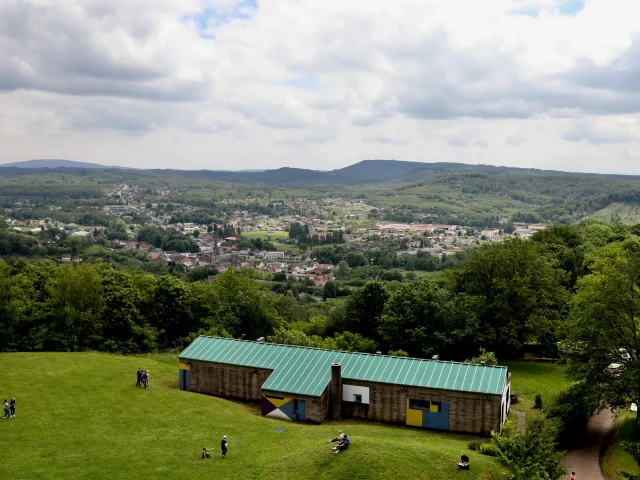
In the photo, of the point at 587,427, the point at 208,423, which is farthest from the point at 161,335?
the point at 587,427

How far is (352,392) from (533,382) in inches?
775

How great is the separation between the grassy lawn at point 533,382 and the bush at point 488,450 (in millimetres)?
9021

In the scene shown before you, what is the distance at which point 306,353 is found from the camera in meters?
38.4

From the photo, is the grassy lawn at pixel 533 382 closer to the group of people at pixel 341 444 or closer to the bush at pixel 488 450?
the bush at pixel 488 450

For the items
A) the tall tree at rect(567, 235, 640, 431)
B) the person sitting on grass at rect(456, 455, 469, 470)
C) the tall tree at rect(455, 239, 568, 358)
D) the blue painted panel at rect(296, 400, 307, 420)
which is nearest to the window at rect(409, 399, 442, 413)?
the blue painted panel at rect(296, 400, 307, 420)

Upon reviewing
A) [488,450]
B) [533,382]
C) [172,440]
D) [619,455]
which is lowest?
[533,382]

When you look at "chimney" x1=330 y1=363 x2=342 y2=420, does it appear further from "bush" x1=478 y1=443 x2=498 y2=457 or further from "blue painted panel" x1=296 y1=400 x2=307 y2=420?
"bush" x1=478 y1=443 x2=498 y2=457

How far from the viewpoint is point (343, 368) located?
36.4 metres

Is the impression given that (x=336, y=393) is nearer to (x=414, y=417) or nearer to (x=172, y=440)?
(x=414, y=417)

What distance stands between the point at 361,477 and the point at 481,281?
34.9 meters

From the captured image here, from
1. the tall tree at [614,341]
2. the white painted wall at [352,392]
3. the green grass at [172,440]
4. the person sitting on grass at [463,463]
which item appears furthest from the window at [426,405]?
the tall tree at [614,341]

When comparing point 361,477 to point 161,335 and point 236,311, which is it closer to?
point 236,311

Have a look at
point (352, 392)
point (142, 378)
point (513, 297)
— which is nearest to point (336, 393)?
point (352, 392)

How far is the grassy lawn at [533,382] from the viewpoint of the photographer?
130 ft
